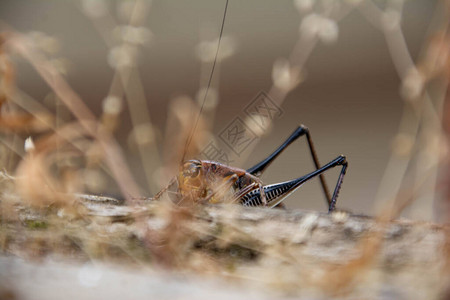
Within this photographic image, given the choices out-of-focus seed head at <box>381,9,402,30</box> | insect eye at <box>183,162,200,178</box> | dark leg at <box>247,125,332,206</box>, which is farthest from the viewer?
dark leg at <box>247,125,332,206</box>

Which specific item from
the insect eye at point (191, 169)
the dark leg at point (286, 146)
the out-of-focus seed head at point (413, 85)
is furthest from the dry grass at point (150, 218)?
the dark leg at point (286, 146)

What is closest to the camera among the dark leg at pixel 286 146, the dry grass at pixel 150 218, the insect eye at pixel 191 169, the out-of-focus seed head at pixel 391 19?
the dry grass at pixel 150 218

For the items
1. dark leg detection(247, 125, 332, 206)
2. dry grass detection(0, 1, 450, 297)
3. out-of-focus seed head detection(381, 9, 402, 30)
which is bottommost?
dry grass detection(0, 1, 450, 297)

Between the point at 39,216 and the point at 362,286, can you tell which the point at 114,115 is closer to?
the point at 39,216

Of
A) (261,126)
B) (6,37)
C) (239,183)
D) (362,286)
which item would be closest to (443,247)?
(362,286)

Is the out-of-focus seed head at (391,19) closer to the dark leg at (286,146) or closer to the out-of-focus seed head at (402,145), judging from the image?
the out-of-focus seed head at (402,145)

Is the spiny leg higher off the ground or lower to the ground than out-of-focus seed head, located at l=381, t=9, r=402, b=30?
higher

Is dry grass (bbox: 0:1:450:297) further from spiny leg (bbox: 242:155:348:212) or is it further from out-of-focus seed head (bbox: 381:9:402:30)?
spiny leg (bbox: 242:155:348:212)

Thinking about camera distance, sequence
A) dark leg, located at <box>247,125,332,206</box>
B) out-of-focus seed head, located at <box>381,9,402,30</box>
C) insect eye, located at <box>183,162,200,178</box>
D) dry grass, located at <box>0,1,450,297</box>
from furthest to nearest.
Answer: dark leg, located at <box>247,125,332,206</box>
insect eye, located at <box>183,162,200,178</box>
out-of-focus seed head, located at <box>381,9,402,30</box>
dry grass, located at <box>0,1,450,297</box>

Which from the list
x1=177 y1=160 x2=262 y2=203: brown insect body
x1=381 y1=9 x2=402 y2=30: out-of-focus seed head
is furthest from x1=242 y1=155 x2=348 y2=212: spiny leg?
x1=381 y1=9 x2=402 y2=30: out-of-focus seed head
